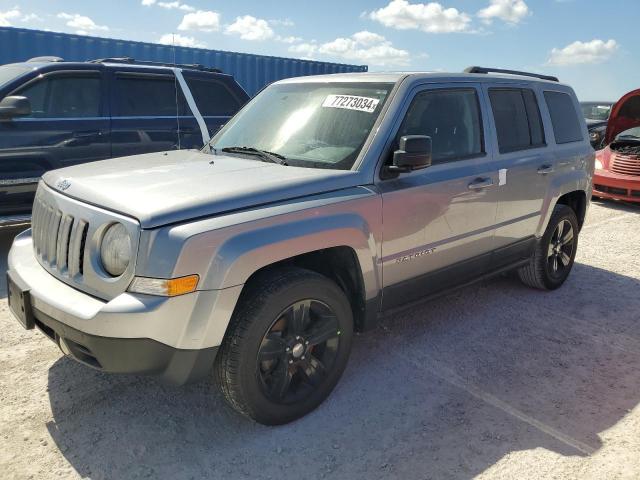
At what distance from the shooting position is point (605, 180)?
9.01 meters

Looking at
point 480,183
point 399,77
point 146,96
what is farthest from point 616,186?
point 146,96

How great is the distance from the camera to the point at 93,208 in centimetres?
263

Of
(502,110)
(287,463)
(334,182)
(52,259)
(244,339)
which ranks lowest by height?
(287,463)

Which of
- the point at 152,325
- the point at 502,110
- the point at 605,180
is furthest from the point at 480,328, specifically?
→ the point at 605,180

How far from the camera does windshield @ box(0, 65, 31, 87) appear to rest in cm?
546

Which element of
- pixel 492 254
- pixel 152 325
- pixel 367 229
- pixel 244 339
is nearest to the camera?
pixel 152 325

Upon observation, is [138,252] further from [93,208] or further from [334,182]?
[334,182]

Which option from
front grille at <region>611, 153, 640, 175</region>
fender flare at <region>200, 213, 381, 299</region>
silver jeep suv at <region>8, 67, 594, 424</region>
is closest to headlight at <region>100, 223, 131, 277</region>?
silver jeep suv at <region>8, 67, 594, 424</region>

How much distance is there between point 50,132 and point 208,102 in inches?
72.4

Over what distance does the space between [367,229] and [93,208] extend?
4.55ft

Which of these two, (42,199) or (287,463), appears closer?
(287,463)

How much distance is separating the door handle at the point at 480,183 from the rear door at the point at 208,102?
12.1 ft

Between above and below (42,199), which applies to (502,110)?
above

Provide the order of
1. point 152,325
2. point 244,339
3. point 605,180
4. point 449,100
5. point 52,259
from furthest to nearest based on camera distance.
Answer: point 605,180 → point 449,100 → point 52,259 → point 244,339 → point 152,325
